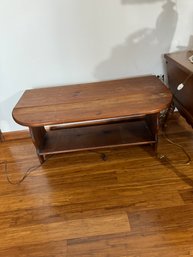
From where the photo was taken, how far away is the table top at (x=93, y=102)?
4.61ft

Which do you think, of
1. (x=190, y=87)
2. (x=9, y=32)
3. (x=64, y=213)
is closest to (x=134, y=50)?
(x=190, y=87)

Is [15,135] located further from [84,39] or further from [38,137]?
[84,39]

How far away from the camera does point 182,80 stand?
4.92 feet

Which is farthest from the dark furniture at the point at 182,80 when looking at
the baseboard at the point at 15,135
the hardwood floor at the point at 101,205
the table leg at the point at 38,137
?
the baseboard at the point at 15,135

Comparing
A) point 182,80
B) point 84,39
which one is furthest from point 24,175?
point 182,80

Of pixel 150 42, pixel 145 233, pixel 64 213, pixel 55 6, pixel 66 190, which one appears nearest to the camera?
pixel 145 233

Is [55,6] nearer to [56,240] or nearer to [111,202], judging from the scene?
[111,202]

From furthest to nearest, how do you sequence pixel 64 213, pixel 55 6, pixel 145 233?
pixel 55 6
pixel 64 213
pixel 145 233

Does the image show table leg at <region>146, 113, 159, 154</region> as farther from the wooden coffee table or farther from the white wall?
the white wall

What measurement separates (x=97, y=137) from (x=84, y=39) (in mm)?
720

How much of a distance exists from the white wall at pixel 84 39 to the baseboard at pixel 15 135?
0.96 feet

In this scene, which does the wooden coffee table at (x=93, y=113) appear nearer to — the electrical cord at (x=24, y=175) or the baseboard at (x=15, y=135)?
the electrical cord at (x=24, y=175)

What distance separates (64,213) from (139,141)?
0.69 meters

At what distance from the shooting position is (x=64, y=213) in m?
1.38
